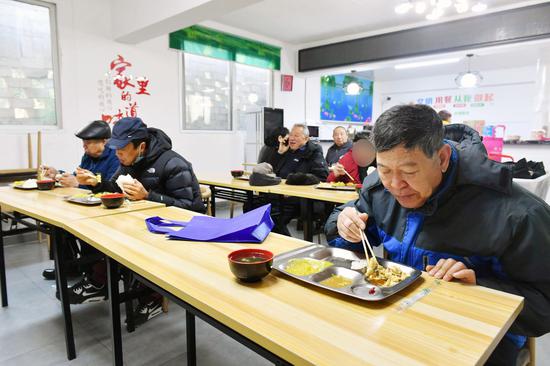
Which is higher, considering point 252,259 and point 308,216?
point 252,259

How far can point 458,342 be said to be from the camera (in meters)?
0.69

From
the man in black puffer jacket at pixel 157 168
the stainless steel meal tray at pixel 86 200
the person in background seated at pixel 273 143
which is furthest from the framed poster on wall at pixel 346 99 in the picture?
the stainless steel meal tray at pixel 86 200

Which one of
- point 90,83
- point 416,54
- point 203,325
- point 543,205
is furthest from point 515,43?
point 90,83

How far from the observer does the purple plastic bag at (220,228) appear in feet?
4.43

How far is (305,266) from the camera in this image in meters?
1.08

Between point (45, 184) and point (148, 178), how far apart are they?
922 mm

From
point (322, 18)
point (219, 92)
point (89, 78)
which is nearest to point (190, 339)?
point (89, 78)

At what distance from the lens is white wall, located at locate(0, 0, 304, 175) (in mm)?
4305

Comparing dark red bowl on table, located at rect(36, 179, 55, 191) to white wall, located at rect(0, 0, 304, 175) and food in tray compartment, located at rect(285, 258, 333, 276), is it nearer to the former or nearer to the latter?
white wall, located at rect(0, 0, 304, 175)

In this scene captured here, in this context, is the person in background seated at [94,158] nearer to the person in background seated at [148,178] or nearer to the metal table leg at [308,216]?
the person in background seated at [148,178]

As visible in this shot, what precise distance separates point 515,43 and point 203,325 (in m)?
5.43

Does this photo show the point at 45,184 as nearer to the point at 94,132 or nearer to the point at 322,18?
the point at 94,132

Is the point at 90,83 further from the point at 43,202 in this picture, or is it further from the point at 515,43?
the point at 515,43

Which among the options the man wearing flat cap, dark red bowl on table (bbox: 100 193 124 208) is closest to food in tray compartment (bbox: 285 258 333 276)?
dark red bowl on table (bbox: 100 193 124 208)
